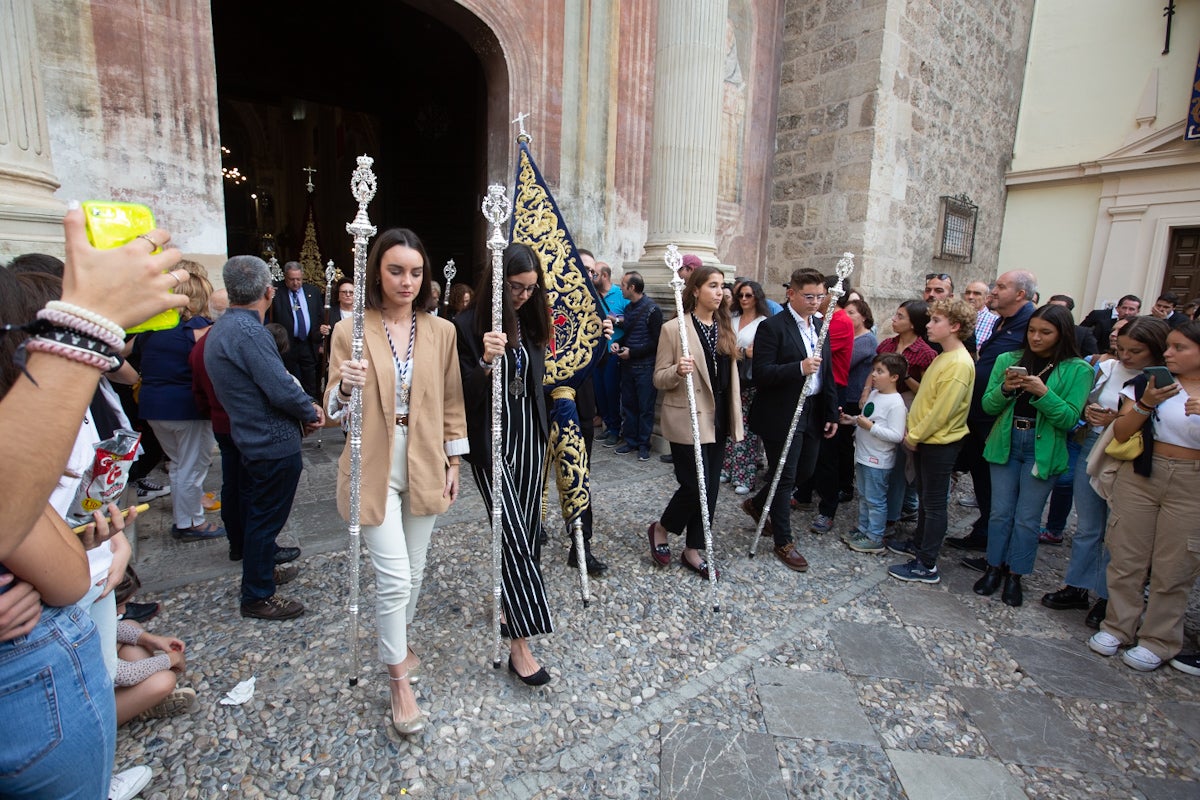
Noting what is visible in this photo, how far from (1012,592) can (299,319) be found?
6.65 metres

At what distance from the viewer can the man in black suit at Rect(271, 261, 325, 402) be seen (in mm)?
6332

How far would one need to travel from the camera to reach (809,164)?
389 inches

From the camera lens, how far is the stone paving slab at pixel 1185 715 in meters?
2.73

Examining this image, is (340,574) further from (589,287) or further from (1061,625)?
(1061,625)

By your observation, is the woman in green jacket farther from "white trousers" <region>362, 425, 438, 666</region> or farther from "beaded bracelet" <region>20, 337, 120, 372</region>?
"beaded bracelet" <region>20, 337, 120, 372</region>

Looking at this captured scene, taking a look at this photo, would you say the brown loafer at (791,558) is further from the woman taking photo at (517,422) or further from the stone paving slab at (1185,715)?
the woman taking photo at (517,422)

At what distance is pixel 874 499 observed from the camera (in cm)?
445

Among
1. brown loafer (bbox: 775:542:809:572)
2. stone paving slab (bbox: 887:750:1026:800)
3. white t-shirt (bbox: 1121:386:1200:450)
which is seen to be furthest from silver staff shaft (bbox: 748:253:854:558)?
stone paving slab (bbox: 887:750:1026:800)

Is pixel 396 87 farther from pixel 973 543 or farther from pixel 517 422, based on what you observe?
pixel 973 543

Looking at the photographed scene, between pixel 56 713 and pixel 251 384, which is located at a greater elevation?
pixel 251 384

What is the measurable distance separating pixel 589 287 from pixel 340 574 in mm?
2251

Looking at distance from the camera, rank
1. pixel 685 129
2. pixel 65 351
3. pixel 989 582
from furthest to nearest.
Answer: pixel 685 129
pixel 989 582
pixel 65 351

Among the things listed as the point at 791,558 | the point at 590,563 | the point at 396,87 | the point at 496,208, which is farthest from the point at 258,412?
the point at 396,87

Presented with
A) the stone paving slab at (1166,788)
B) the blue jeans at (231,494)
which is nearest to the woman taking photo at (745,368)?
the stone paving slab at (1166,788)
